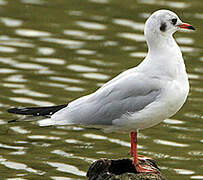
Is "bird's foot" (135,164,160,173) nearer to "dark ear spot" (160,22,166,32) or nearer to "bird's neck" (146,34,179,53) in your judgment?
"bird's neck" (146,34,179,53)

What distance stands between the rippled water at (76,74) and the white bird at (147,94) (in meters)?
1.56

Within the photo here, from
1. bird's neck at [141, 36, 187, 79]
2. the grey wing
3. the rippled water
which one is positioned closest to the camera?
bird's neck at [141, 36, 187, 79]

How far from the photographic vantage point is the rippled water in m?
12.4

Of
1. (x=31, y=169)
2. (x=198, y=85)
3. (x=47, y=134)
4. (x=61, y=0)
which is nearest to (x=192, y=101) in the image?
(x=198, y=85)

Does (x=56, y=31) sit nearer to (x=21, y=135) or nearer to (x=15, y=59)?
(x=15, y=59)

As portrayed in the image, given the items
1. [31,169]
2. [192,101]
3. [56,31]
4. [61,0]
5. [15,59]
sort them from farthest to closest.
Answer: [61,0] → [56,31] → [15,59] → [192,101] → [31,169]

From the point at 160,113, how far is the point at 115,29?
776 cm

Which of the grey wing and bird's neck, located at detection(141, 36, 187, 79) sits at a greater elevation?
bird's neck, located at detection(141, 36, 187, 79)

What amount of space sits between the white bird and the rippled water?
5.12 ft

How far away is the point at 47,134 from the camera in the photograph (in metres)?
13.4

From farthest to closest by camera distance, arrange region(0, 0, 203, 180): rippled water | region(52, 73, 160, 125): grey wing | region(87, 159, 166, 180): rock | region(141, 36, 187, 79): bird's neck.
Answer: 1. region(0, 0, 203, 180): rippled water
2. region(52, 73, 160, 125): grey wing
3. region(141, 36, 187, 79): bird's neck
4. region(87, 159, 166, 180): rock

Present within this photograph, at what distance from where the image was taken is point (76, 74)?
15.5m

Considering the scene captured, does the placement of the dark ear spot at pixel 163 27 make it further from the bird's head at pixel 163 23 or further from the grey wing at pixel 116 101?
the grey wing at pixel 116 101

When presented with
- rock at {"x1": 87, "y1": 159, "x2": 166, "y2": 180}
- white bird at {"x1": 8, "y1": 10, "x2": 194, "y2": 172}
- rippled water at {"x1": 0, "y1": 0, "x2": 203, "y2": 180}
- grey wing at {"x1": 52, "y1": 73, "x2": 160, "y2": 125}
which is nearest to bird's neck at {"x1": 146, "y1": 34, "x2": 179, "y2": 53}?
white bird at {"x1": 8, "y1": 10, "x2": 194, "y2": 172}
